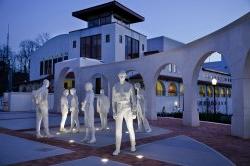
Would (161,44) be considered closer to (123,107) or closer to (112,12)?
(112,12)

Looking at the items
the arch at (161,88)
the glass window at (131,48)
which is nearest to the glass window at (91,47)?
the glass window at (131,48)

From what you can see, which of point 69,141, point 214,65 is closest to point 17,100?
point 69,141

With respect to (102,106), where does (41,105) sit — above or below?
above

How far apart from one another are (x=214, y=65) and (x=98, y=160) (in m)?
61.0

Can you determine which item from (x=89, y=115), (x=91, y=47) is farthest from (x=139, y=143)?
(x=91, y=47)

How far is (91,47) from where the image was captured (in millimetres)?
35375

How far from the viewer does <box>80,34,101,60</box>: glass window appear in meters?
34.6

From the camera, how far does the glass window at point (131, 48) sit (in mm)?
35188

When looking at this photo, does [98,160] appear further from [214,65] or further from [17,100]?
[214,65]

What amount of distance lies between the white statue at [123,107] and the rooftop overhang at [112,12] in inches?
1079

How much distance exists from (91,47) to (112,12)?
5.54 metres

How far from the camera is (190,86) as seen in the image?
1628cm

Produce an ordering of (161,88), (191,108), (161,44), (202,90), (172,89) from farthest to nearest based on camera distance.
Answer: (202,90) → (161,44) → (172,89) → (161,88) → (191,108)

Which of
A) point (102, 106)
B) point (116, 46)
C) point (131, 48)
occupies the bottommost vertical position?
point (102, 106)
